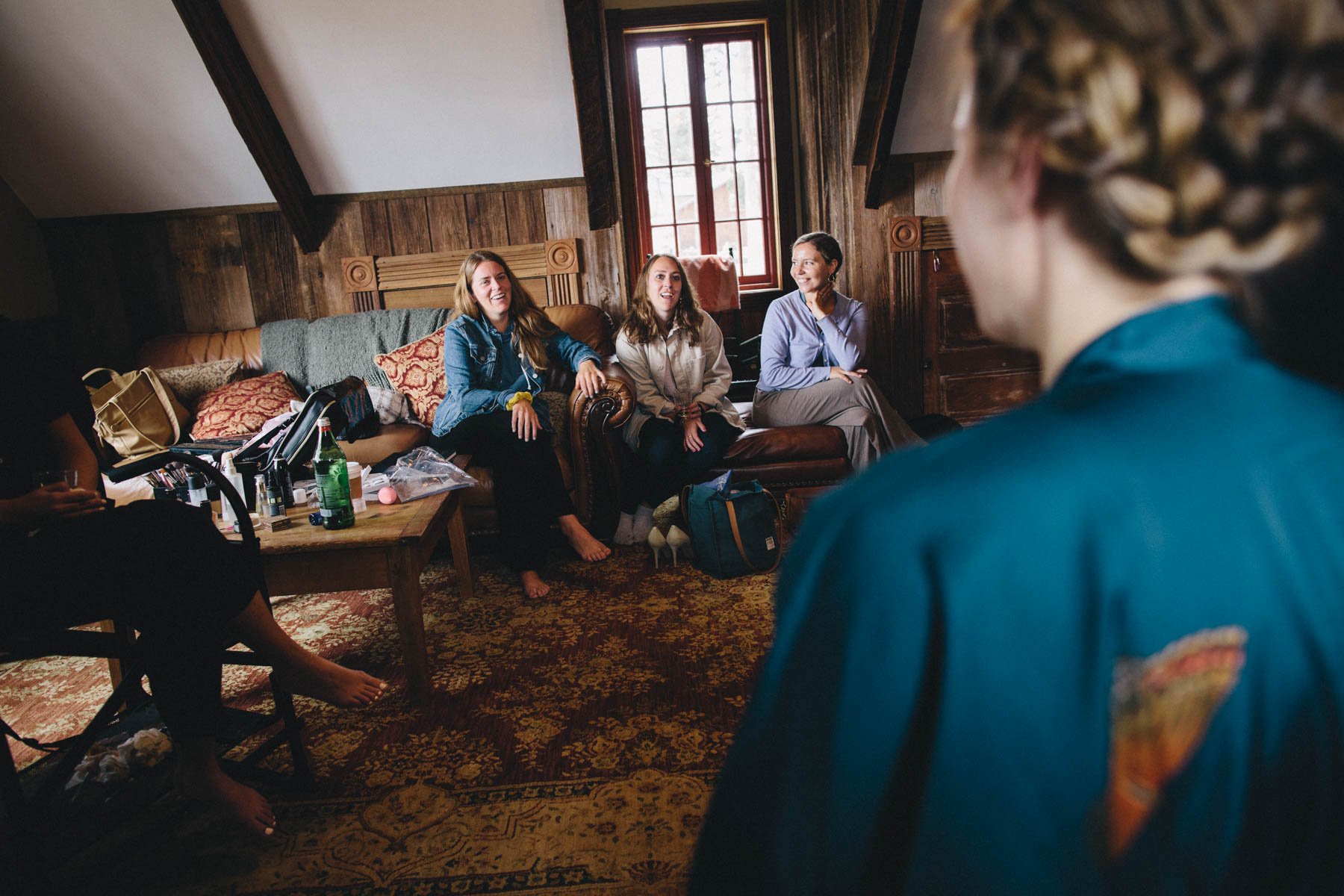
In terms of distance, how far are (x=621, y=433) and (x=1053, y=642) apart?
2695 mm

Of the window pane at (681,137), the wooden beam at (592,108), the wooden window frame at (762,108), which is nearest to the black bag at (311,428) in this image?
the wooden beam at (592,108)

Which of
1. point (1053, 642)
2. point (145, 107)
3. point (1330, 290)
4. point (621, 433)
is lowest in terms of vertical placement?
point (621, 433)

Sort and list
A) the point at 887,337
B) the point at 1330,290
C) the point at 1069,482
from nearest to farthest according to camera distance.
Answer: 1. the point at 1069,482
2. the point at 1330,290
3. the point at 887,337

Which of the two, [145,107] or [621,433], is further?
[145,107]

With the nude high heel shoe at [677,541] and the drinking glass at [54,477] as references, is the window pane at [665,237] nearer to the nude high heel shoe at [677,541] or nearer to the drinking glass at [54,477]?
the nude high heel shoe at [677,541]

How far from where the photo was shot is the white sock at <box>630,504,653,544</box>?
119 inches

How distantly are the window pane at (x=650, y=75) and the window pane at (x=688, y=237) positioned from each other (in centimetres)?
71

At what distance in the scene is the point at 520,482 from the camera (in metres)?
2.72

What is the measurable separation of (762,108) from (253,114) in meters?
2.67

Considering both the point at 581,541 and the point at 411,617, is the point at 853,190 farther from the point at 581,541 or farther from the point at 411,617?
the point at 411,617

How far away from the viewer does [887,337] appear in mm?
4246

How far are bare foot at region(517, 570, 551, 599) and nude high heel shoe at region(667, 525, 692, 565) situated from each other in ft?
1.43

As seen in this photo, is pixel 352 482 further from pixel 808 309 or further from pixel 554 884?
pixel 808 309

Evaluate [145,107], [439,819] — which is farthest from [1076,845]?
[145,107]
